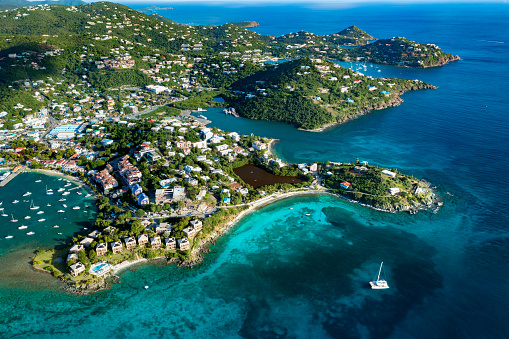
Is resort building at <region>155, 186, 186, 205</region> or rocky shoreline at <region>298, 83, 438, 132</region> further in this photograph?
rocky shoreline at <region>298, 83, 438, 132</region>

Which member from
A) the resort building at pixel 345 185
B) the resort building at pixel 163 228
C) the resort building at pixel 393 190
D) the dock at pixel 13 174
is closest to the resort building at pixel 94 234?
the resort building at pixel 163 228

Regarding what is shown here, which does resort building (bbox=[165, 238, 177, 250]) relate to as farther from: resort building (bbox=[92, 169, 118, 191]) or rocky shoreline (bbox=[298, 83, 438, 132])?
rocky shoreline (bbox=[298, 83, 438, 132])

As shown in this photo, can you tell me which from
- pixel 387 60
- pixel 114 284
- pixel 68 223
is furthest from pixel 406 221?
pixel 387 60

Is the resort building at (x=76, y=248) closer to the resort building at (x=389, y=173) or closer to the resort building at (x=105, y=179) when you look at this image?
the resort building at (x=105, y=179)

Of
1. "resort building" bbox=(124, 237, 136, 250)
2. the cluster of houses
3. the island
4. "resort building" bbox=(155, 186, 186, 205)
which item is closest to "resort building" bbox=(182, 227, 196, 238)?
the cluster of houses

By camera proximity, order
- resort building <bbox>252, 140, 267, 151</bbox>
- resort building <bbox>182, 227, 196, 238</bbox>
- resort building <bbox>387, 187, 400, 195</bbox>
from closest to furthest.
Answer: resort building <bbox>182, 227, 196, 238</bbox> → resort building <bbox>387, 187, 400, 195</bbox> → resort building <bbox>252, 140, 267, 151</bbox>

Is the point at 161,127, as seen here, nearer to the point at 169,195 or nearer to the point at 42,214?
the point at 169,195
